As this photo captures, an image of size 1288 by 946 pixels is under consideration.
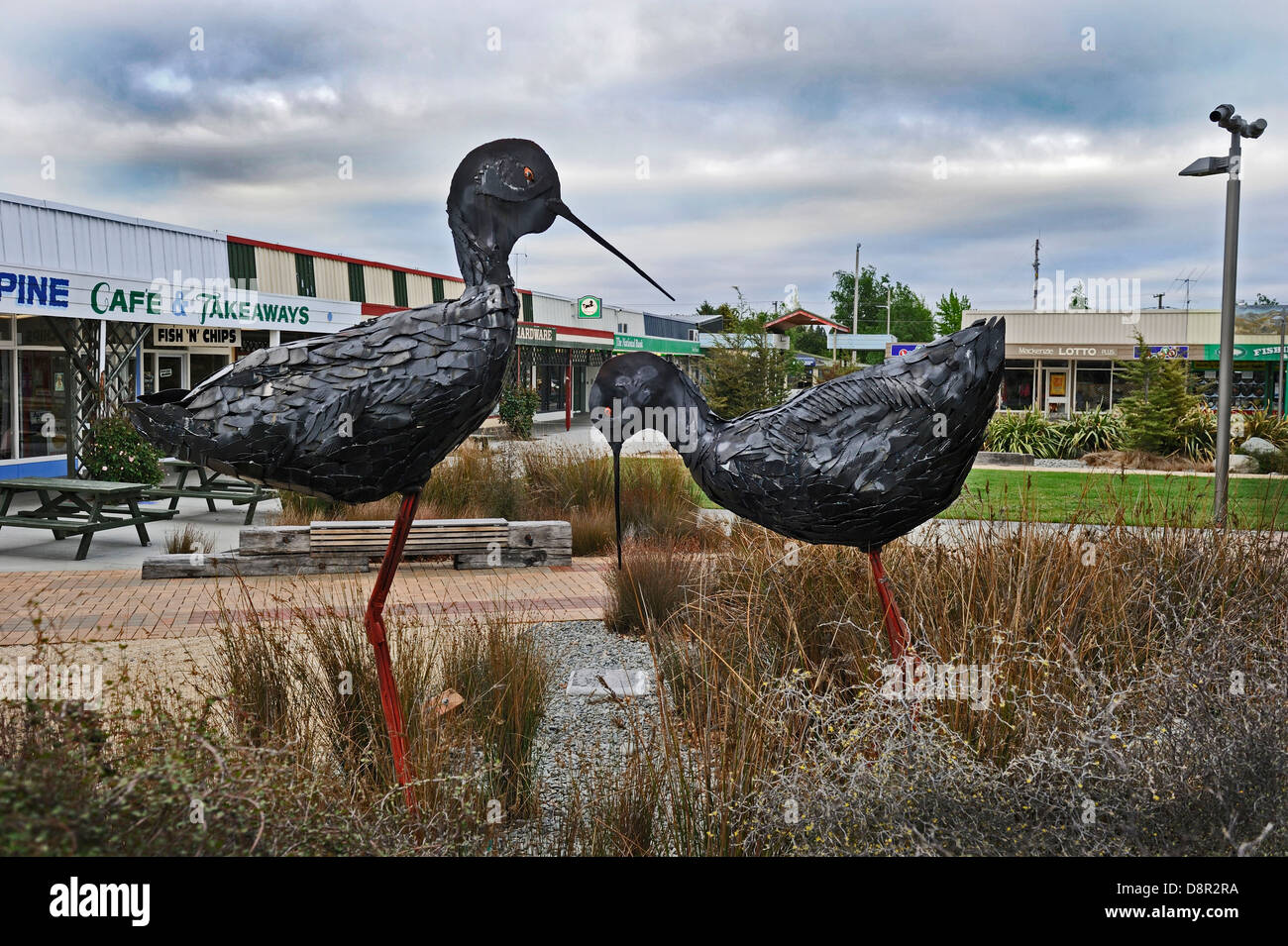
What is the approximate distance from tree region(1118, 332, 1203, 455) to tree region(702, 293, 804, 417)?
719cm

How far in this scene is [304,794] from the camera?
95.6 inches

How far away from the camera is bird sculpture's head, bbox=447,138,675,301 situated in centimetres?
290

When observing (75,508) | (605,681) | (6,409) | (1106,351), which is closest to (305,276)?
(6,409)

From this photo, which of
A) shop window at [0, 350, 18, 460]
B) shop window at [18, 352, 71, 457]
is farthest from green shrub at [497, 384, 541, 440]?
shop window at [0, 350, 18, 460]

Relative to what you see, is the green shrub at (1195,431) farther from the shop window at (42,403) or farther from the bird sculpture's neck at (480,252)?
the shop window at (42,403)

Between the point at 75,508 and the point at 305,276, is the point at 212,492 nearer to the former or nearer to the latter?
the point at 75,508

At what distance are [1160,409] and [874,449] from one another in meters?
18.6

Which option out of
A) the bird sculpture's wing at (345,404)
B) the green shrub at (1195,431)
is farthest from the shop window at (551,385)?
the bird sculpture's wing at (345,404)

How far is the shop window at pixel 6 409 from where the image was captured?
47.3 ft

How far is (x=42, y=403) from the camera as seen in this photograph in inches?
600

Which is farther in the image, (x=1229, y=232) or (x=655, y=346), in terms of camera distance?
(x=655, y=346)
